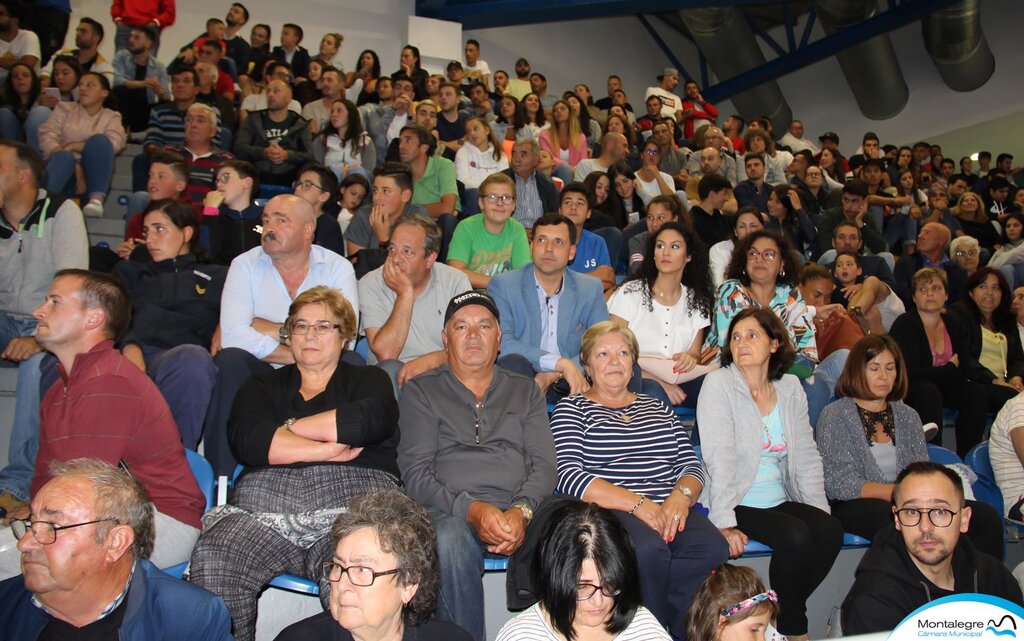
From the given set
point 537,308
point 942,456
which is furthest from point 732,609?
point 942,456

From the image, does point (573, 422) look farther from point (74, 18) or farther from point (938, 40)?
point (938, 40)

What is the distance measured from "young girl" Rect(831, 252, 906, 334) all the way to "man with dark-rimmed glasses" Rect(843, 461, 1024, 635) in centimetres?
264

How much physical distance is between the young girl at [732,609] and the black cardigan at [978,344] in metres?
3.13

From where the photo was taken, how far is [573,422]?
9.55 feet

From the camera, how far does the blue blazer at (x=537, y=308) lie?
3691mm

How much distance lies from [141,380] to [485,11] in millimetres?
9762

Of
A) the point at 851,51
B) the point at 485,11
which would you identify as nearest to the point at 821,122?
the point at 851,51

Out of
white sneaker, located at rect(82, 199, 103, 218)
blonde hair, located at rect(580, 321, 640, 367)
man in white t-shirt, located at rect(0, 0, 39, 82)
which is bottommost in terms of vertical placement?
blonde hair, located at rect(580, 321, 640, 367)

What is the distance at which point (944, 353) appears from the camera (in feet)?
15.7

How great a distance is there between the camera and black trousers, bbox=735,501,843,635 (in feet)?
9.10

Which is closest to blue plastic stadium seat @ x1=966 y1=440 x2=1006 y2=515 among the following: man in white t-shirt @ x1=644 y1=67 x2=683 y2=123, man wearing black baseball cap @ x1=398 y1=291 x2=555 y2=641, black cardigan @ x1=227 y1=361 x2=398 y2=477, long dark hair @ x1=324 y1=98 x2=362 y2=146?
man wearing black baseball cap @ x1=398 y1=291 x2=555 y2=641

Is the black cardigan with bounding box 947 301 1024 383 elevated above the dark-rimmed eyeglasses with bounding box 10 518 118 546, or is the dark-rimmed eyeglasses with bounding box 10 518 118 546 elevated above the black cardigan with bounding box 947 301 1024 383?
the black cardigan with bounding box 947 301 1024 383

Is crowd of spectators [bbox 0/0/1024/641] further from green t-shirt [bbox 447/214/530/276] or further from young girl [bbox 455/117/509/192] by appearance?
young girl [bbox 455/117/509/192]

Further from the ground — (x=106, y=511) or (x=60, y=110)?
(x=60, y=110)
